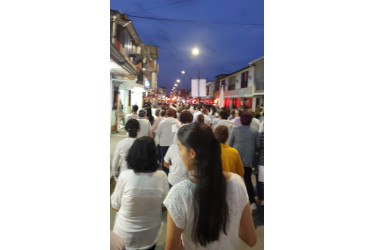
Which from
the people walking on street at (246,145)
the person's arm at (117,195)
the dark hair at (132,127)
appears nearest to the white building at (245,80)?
the people walking on street at (246,145)

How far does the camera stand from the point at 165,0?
128 cm

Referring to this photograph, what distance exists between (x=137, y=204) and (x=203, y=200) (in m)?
0.53

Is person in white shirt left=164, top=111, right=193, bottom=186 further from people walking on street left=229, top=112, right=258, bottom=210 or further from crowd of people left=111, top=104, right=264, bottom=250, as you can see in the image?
people walking on street left=229, top=112, right=258, bottom=210

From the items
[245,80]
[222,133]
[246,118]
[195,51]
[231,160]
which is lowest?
[231,160]

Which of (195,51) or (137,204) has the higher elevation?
(195,51)

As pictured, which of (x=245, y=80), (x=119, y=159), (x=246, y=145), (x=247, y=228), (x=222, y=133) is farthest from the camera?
(x=245, y=80)

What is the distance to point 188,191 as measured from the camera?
74 centimetres

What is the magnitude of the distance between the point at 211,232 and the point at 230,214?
0.10 metres

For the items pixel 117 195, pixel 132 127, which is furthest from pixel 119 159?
pixel 132 127

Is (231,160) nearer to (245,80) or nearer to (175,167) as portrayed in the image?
(175,167)

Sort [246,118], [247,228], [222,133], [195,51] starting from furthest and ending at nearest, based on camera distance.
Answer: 1. [246,118]
2. [222,133]
3. [195,51]
4. [247,228]

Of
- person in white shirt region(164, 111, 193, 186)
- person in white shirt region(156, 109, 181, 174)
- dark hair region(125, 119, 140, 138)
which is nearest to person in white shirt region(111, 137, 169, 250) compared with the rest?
dark hair region(125, 119, 140, 138)
